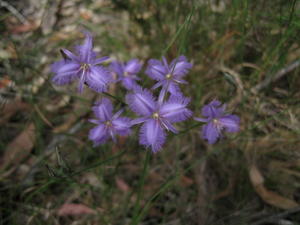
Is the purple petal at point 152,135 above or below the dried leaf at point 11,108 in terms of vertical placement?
above

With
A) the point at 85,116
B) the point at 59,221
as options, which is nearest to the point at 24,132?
the point at 85,116

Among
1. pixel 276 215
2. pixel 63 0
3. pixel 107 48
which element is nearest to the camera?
pixel 276 215

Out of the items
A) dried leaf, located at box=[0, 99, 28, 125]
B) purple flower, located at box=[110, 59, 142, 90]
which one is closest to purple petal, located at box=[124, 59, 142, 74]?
purple flower, located at box=[110, 59, 142, 90]

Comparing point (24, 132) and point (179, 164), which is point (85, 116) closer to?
point (24, 132)

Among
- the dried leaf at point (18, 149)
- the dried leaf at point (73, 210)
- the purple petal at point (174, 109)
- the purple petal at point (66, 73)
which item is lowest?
the dried leaf at point (73, 210)

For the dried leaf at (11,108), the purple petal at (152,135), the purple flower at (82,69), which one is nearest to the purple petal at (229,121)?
the purple petal at (152,135)

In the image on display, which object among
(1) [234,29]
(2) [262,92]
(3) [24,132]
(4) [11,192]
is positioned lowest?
(4) [11,192]

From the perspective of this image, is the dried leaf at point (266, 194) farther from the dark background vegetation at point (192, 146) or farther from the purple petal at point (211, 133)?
the purple petal at point (211, 133)
